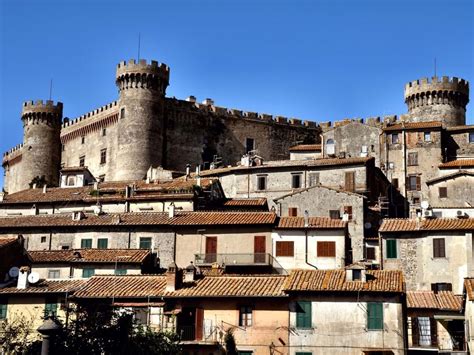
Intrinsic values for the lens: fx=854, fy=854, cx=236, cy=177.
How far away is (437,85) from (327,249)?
146 ft

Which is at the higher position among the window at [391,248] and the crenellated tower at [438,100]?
the crenellated tower at [438,100]

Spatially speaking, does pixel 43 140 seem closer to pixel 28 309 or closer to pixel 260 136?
pixel 260 136

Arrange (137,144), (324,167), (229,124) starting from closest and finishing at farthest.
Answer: (324,167) → (137,144) → (229,124)

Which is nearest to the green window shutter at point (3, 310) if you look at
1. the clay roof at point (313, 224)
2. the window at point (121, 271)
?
the window at point (121, 271)

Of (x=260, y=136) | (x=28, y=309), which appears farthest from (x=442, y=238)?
(x=260, y=136)

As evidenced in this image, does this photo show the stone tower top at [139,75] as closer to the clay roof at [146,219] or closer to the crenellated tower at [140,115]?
the crenellated tower at [140,115]

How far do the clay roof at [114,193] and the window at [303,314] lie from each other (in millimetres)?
21583

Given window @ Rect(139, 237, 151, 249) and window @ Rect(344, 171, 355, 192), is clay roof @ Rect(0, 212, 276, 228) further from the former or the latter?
window @ Rect(344, 171, 355, 192)

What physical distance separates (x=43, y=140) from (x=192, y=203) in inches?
1597

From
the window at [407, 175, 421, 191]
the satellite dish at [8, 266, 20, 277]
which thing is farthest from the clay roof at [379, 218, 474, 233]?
the window at [407, 175, 421, 191]

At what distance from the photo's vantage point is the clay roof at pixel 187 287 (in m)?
39.8

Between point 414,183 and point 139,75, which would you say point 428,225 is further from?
point 139,75

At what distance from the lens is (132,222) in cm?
5356

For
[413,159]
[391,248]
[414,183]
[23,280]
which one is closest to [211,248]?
[391,248]
